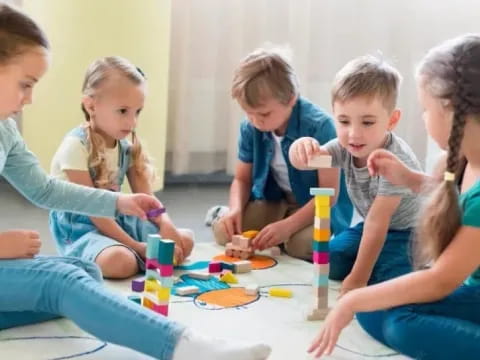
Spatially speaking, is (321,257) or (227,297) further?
(227,297)

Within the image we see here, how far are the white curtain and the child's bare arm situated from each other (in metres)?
1.24

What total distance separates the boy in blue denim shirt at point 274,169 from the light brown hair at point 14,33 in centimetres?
56

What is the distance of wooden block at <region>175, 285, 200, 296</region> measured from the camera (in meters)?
1.44

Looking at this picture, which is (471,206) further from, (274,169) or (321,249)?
(274,169)

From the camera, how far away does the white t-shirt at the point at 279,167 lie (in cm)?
183

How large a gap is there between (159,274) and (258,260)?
21.2 inches

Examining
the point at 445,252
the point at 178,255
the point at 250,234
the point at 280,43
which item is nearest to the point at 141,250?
the point at 178,255

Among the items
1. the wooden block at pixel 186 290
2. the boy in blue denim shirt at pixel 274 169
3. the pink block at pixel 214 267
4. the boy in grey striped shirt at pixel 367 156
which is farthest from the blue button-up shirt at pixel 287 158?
the wooden block at pixel 186 290

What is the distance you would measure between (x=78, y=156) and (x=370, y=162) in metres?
0.65

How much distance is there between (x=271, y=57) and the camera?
66.8 inches

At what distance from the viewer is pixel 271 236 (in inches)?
67.0

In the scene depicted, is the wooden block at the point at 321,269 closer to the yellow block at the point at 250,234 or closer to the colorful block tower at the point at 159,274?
the colorful block tower at the point at 159,274

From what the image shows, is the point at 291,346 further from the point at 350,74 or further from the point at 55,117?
the point at 55,117

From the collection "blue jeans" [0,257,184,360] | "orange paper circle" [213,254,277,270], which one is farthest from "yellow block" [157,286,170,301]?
"orange paper circle" [213,254,277,270]
